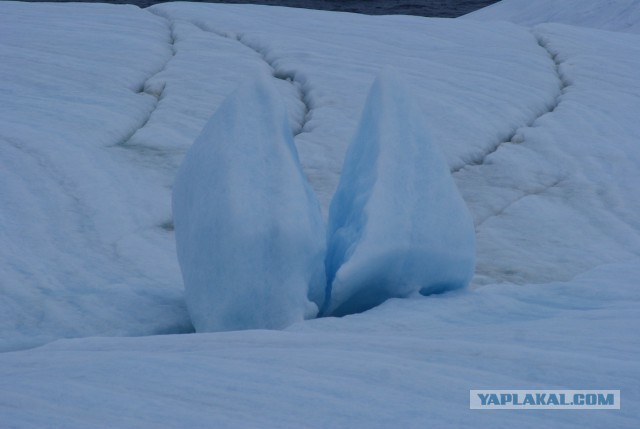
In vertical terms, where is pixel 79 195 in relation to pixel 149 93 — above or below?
above

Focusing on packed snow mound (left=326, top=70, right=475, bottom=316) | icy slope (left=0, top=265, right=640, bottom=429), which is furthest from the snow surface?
packed snow mound (left=326, top=70, right=475, bottom=316)

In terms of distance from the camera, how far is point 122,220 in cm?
438

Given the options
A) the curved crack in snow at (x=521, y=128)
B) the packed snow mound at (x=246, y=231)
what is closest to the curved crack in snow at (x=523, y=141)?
the curved crack in snow at (x=521, y=128)

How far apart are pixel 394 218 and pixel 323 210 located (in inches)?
60.1

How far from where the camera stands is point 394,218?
3225mm

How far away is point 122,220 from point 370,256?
5.30 feet

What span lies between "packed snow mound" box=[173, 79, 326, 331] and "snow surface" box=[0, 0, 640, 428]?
199 mm

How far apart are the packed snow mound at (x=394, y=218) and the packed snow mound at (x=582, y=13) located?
9.02 meters

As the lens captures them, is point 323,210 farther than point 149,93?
No

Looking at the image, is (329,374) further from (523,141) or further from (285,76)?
(285,76)

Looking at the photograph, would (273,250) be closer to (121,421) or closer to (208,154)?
(208,154)

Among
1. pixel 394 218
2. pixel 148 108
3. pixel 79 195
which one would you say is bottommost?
pixel 148 108

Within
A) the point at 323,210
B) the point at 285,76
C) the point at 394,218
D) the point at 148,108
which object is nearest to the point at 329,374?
the point at 394,218

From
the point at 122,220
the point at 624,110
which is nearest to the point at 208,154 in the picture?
the point at 122,220
